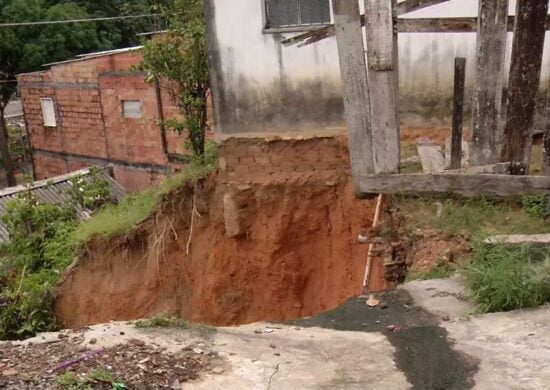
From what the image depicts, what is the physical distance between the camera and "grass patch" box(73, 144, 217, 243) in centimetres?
855

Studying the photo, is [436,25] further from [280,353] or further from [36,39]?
[36,39]

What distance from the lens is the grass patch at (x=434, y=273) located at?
497 centimetres

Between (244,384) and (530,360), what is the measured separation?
153 centimetres

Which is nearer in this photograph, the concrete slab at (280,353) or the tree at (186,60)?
the concrete slab at (280,353)

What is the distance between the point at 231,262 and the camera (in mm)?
8383

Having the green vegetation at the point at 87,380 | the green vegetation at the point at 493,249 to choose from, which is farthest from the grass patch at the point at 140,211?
the green vegetation at the point at 87,380

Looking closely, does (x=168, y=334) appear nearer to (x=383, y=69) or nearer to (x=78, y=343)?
(x=78, y=343)

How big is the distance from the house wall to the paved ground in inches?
143

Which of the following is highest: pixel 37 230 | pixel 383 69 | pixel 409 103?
pixel 383 69

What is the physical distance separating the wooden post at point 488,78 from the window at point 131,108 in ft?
32.5

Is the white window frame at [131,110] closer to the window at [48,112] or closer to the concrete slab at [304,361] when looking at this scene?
the window at [48,112]

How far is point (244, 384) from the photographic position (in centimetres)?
336

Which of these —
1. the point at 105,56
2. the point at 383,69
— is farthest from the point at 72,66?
the point at 383,69

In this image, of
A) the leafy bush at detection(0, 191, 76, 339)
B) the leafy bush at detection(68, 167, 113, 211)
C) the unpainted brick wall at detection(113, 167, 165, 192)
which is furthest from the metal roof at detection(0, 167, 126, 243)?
the unpainted brick wall at detection(113, 167, 165, 192)
